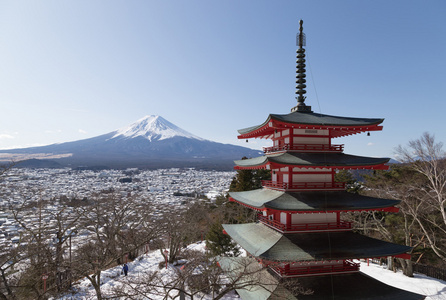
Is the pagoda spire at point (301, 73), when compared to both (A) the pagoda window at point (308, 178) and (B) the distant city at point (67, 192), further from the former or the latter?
(B) the distant city at point (67, 192)

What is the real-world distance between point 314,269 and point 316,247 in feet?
4.34

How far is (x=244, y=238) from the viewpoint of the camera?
12.8m

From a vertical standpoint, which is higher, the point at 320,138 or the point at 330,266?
the point at 320,138

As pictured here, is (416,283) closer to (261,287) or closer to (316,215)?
(316,215)

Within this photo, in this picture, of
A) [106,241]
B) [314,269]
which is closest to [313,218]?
[314,269]

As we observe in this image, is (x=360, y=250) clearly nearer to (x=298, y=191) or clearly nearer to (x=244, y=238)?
(x=298, y=191)

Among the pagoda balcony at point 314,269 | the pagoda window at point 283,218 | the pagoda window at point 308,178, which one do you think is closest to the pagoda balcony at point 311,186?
the pagoda window at point 308,178

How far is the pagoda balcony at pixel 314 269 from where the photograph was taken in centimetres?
Answer: 1094

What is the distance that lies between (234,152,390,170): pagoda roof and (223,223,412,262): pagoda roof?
10.6 ft

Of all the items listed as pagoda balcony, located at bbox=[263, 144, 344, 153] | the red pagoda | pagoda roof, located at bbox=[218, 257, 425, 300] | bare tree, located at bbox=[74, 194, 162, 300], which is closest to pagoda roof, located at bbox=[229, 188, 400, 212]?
the red pagoda

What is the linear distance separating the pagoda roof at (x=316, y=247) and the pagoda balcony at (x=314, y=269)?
121 centimetres

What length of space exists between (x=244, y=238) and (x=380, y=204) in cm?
649

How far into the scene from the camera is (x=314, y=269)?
11094mm

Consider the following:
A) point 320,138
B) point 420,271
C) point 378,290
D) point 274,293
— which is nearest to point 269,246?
point 274,293
